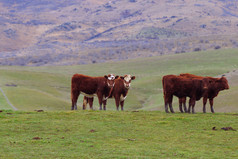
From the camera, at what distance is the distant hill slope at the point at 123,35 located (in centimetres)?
11031

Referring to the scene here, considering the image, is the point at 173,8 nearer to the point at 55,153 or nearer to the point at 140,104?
the point at 140,104

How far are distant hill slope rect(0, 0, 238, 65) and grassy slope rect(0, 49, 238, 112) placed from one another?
2119 cm

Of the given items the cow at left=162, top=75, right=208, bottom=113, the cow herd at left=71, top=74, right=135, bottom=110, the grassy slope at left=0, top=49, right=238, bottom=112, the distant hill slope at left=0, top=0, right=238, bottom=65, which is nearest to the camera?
the cow at left=162, top=75, right=208, bottom=113

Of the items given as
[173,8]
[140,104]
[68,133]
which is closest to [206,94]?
[68,133]

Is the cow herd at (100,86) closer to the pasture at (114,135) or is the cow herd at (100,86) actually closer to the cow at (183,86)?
the cow at (183,86)

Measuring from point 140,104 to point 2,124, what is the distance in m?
28.1

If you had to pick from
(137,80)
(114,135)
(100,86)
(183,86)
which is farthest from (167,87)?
(137,80)

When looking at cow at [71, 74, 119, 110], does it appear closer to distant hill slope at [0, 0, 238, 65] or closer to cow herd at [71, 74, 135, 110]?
cow herd at [71, 74, 135, 110]

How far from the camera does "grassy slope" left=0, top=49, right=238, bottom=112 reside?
113 feet

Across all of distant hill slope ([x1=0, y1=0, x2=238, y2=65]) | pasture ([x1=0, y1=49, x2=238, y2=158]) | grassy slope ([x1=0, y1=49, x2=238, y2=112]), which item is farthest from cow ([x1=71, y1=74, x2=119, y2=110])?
distant hill slope ([x1=0, y1=0, x2=238, y2=65])

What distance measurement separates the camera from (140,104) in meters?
43.2

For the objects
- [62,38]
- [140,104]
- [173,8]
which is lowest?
[140,104]

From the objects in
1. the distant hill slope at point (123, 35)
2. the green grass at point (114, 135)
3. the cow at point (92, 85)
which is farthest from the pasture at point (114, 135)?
the distant hill slope at point (123, 35)

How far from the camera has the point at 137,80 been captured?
63.6 m
